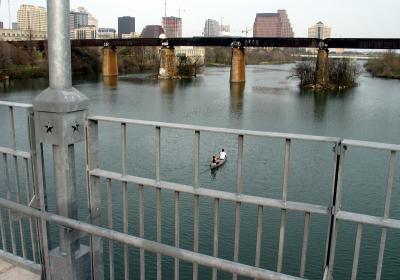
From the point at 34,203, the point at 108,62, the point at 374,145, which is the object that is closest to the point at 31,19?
the point at 108,62

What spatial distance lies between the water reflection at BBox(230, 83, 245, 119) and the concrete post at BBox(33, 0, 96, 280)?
25.0m

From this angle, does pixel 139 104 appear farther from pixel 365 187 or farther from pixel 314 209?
pixel 314 209

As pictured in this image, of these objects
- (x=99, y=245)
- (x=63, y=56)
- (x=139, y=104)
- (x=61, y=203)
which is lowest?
(x=139, y=104)

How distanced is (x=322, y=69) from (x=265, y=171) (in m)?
36.9

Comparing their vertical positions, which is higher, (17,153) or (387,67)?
(17,153)

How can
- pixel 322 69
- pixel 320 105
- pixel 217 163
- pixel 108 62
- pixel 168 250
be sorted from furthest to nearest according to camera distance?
pixel 108 62
pixel 322 69
pixel 320 105
pixel 217 163
pixel 168 250

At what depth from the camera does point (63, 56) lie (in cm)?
273

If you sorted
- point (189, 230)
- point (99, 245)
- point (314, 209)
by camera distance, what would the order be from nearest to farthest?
point (314, 209) < point (99, 245) < point (189, 230)

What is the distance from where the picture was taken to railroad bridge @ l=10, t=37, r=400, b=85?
4634 centimetres

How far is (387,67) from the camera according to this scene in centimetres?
7069

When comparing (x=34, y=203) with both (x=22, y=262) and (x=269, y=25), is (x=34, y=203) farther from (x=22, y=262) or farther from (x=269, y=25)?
(x=269, y=25)

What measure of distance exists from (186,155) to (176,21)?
135 m

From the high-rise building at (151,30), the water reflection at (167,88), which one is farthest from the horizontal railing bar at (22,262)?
the high-rise building at (151,30)

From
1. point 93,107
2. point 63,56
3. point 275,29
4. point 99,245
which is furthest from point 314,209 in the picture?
point 275,29
